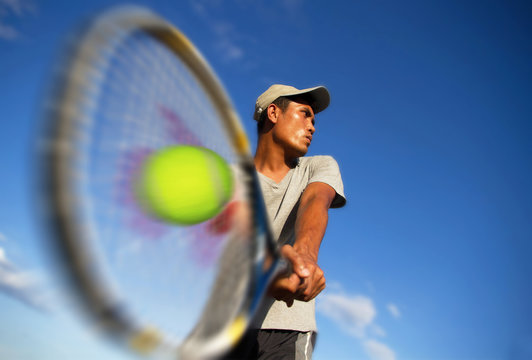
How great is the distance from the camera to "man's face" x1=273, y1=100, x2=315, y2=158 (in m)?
3.68

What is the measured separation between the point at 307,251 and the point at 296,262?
0.32 metres

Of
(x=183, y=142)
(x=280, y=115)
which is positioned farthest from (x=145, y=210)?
(x=280, y=115)

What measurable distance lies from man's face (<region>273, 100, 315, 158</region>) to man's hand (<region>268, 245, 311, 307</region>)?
165 centimetres

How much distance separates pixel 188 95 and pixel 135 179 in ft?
1.76

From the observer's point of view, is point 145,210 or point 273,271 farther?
point 145,210

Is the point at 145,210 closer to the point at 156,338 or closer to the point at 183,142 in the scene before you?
the point at 183,142

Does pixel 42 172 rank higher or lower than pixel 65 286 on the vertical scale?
higher

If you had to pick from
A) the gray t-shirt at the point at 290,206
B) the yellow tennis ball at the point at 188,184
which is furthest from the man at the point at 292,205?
the yellow tennis ball at the point at 188,184

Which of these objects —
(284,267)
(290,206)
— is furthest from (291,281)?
(290,206)

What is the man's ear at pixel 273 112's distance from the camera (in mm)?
4059

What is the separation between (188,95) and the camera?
1914 millimetres

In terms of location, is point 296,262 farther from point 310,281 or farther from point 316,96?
point 316,96

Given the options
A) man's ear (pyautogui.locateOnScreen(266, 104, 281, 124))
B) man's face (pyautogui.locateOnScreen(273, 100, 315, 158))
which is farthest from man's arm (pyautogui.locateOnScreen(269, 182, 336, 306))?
man's ear (pyautogui.locateOnScreen(266, 104, 281, 124))

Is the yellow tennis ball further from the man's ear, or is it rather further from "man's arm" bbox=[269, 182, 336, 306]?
the man's ear
